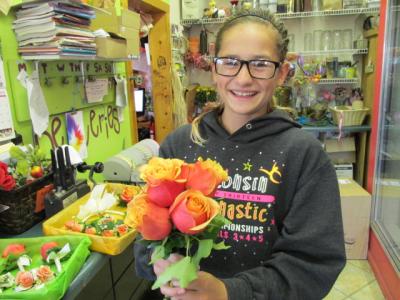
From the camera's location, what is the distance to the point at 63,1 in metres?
1.49

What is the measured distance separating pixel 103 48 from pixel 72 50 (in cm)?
24

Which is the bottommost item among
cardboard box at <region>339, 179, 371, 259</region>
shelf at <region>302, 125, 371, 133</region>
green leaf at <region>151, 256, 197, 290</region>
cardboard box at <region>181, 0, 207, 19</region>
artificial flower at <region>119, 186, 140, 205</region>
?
cardboard box at <region>339, 179, 371, 259</region>

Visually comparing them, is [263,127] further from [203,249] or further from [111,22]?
[111,22]

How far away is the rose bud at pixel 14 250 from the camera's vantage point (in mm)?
1153

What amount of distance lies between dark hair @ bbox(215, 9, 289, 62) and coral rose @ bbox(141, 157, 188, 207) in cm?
50

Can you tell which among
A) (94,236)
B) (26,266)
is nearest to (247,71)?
(94,236)

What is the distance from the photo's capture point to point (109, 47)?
184 centimetres

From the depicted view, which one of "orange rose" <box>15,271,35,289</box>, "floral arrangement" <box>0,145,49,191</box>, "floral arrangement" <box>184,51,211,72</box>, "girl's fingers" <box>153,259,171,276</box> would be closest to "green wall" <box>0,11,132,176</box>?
"floral arrangement" <box>0,145,49,191</box>

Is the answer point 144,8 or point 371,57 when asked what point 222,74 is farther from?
point 371,57

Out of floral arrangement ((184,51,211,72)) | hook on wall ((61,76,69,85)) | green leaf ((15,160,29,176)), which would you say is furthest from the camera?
floral arrangement ((184,51,211,72))

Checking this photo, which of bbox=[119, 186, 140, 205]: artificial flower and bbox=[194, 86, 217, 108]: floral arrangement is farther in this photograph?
bbox=[194, 86, 217, 108]: floral arrangement

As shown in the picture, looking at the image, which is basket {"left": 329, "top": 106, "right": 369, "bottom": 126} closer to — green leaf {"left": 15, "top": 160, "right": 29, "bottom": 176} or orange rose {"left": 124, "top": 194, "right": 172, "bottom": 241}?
green leaf {"left": 15, "top": 160, "right": 29, "bottom": 176}

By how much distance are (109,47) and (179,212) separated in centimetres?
152

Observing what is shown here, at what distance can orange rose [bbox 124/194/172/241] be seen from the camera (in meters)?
0.57
